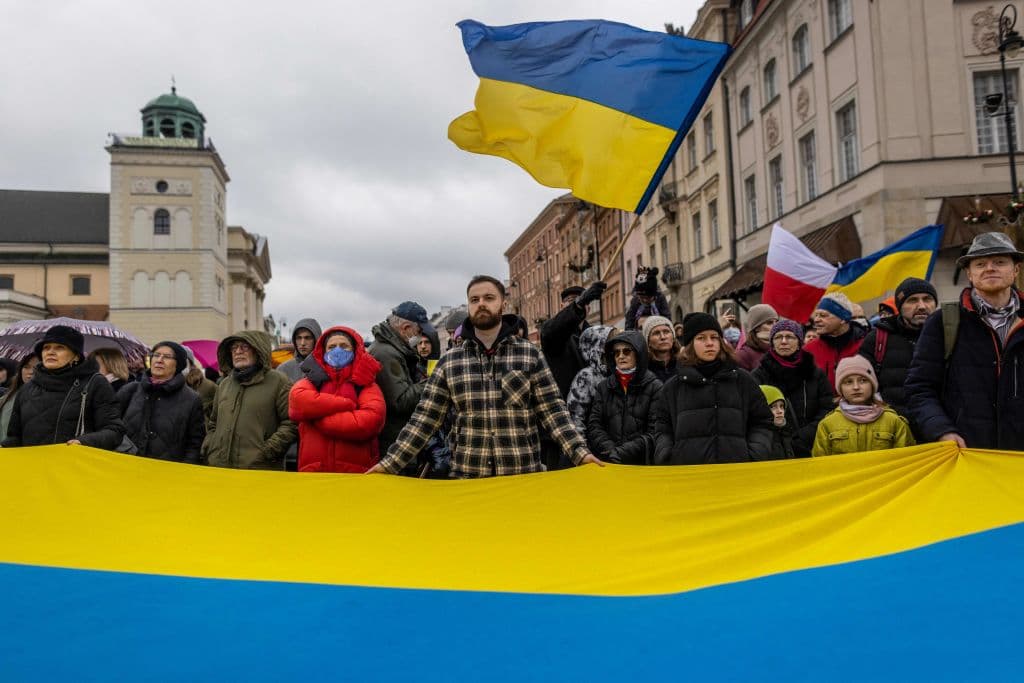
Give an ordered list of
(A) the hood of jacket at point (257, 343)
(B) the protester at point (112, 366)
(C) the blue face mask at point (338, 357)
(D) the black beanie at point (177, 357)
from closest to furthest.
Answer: (C) the blue face mask at point (338, 357), (A) the hood of jacket at point (257, 343), (D) the black beanie at point (177, 357), (B) the protester at point (112, 366)

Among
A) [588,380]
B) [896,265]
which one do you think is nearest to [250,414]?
[588,380]

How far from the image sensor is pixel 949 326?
414cm

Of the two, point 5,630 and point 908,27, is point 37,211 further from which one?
point 5,630

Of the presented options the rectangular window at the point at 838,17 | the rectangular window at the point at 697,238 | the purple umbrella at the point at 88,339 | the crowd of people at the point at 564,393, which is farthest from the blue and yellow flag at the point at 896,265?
the rectangular window at the point at 697,238

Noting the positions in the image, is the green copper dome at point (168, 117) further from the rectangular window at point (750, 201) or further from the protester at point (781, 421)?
the protester at point (781, 421)

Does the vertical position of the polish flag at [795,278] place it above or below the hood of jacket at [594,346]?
above

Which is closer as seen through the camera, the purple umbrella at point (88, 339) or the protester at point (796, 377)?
the protester at point (796, 377)

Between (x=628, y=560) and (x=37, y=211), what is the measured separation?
108 m

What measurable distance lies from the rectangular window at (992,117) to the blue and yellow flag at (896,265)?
39.1ft

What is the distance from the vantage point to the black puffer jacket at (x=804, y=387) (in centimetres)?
596

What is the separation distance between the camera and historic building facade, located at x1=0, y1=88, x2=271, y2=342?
78.4 metres

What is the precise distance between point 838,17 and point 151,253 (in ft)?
237

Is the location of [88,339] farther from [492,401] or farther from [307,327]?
[492,401]

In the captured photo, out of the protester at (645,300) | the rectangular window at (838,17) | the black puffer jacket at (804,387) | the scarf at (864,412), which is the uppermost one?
the rectangular window at (838,17)
